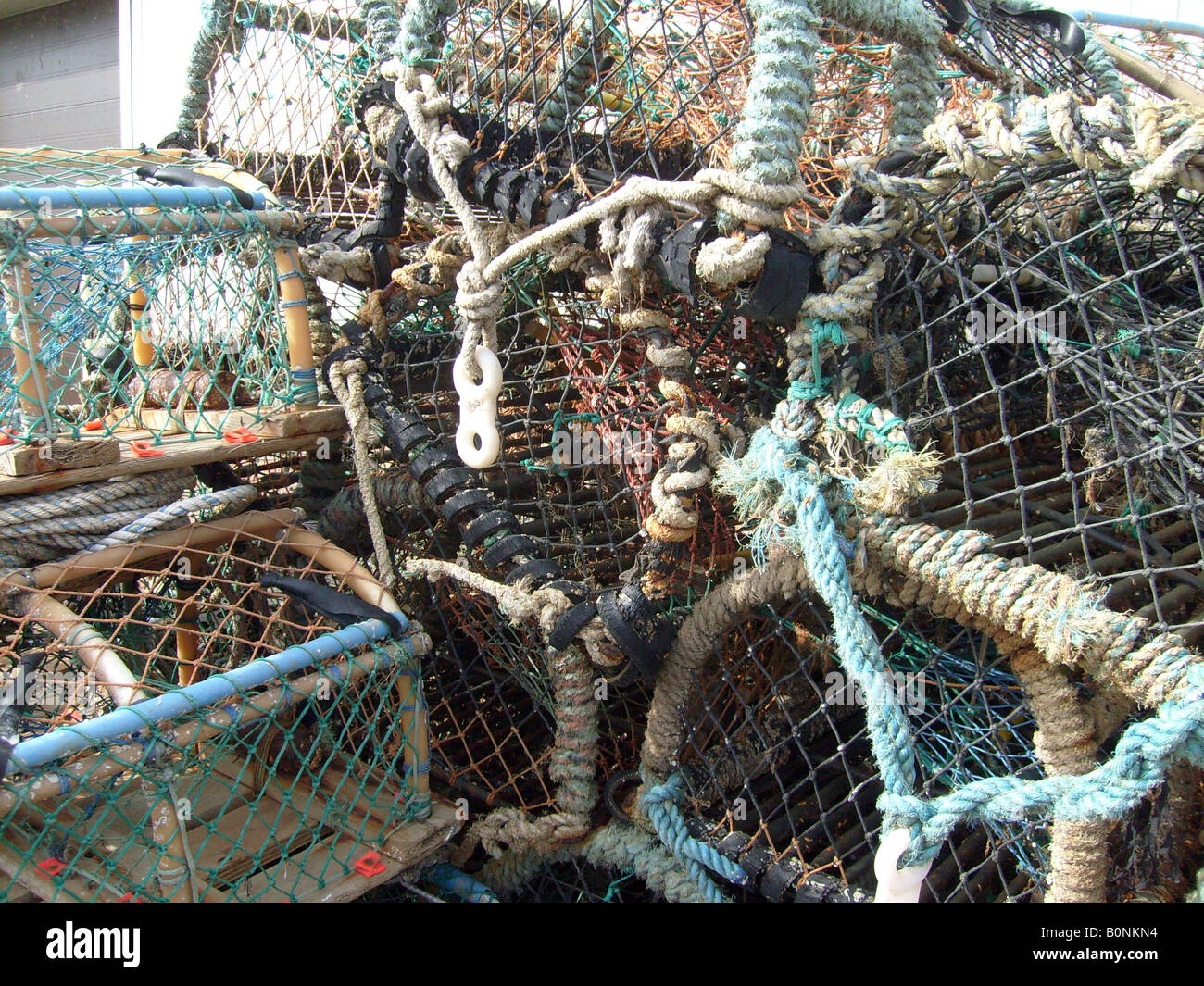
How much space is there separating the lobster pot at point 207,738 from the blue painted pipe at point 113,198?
26.7 inches

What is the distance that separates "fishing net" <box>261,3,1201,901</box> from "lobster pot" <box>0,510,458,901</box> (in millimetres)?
247

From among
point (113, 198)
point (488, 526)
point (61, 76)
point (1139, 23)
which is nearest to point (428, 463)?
point (488, 526)

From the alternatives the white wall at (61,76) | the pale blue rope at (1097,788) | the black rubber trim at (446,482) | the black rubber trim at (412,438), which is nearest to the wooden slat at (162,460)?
the black rubber trim at (412,438)

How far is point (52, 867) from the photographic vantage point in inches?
67.6

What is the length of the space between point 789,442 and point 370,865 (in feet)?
4.24

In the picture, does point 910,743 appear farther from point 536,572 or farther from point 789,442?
point 536,572

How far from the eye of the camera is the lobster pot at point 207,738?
5.09 ft

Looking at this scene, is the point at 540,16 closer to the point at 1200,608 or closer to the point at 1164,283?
the point at 1164,283

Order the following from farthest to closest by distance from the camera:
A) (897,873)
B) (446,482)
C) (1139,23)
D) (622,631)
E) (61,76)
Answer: (61,76) → (1139,23) → (446,482) → (622,631) → (897,873)

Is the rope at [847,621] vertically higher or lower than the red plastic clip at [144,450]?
lower

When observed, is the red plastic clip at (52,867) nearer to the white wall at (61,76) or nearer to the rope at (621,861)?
the rope at (621,861)

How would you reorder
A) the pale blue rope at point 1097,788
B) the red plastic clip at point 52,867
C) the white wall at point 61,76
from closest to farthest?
the pale blue rope at point 1097,788 < the red plastic clip at point 52,867 < the white wall at point 61,76
